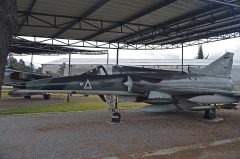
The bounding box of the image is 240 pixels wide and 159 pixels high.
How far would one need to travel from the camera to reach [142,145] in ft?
27.2

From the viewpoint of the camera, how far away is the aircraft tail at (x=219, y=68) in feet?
50.6

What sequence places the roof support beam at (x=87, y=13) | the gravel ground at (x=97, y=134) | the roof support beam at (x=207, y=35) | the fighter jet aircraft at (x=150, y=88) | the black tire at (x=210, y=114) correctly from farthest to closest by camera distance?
the roof support beam at (x=207, y=35) → the roof support beam at (x=87, y=13) → the black tire at (x=210, y=114) → the fighter jet aircraft at (x=150, y=88) → the gravel ground at (x=97, y=134)

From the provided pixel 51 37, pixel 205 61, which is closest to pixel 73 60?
pixel 205 61

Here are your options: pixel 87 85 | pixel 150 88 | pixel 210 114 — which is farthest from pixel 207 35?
pixel 87 85

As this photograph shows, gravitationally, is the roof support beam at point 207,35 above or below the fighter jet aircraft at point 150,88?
above

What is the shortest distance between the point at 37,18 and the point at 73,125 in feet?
27.7

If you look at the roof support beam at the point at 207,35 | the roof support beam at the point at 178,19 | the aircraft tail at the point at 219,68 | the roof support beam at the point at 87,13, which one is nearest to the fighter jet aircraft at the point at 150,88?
the aircraft tail at the point at 219,68

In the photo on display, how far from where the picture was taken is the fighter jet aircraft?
37.6 feet

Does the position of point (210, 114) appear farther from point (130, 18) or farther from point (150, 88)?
point (130, 18)

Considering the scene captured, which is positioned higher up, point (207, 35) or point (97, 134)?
point (207, 35)

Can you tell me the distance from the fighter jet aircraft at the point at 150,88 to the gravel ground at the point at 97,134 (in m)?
0.93

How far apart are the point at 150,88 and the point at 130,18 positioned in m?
6.25

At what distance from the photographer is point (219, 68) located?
622 inches

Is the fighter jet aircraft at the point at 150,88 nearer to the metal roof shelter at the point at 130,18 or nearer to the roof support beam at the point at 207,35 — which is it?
the metal roof shelter at the point at 130,18
